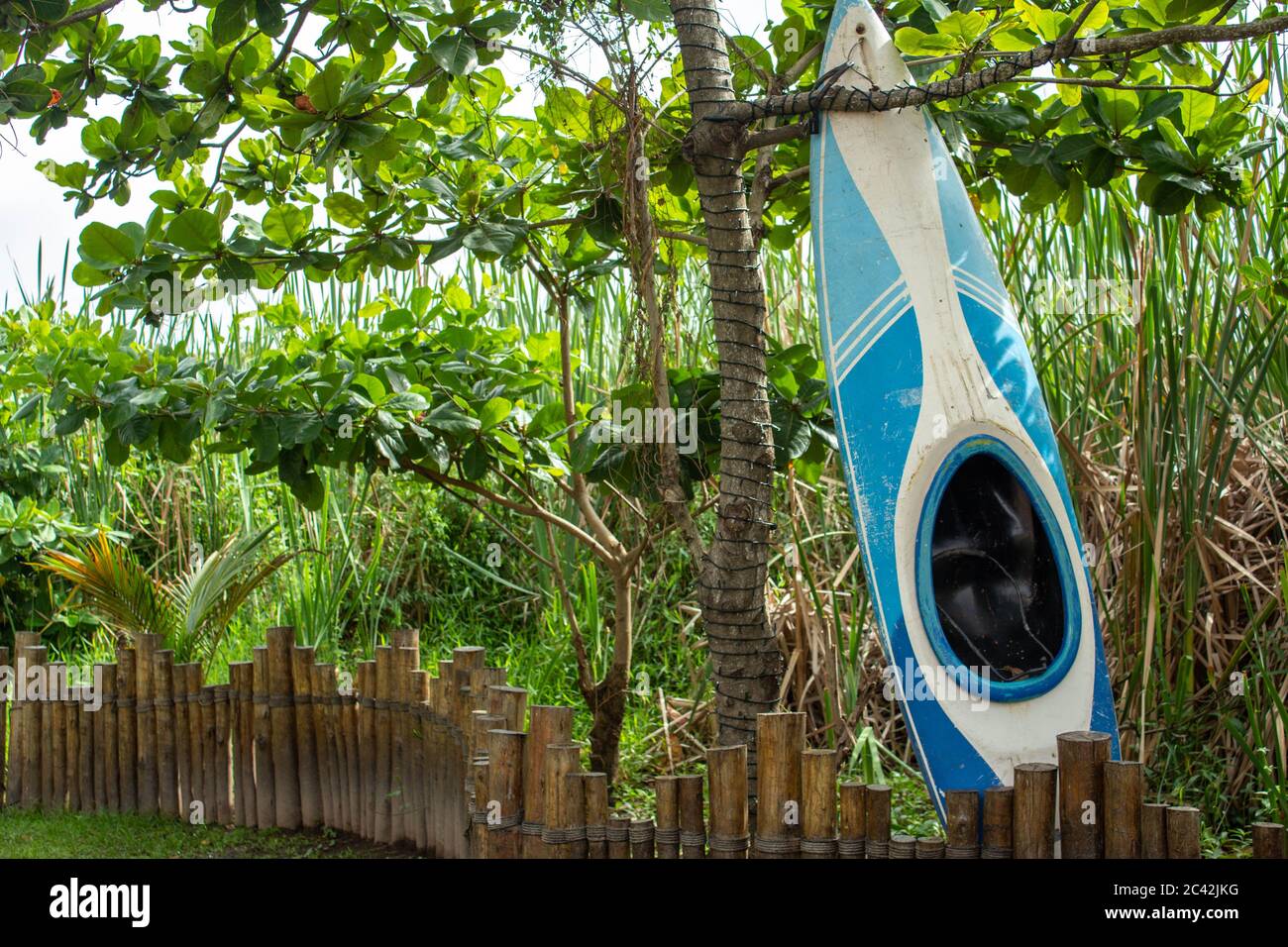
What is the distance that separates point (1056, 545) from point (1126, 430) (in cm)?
142

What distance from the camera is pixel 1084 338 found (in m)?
5.22

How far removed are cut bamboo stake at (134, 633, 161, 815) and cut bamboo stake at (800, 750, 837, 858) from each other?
111 inches

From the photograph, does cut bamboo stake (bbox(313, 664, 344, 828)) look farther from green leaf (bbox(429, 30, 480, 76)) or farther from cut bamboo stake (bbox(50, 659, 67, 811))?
green leaf (bbox(429, 30, 480, 76))

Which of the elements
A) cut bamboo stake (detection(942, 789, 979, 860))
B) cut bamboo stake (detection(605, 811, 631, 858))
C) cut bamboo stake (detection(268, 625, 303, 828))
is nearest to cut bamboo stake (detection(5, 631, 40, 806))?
cut bamboo stake (detection(268, 625, 303, 828))

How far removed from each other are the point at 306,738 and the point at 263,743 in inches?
6.4

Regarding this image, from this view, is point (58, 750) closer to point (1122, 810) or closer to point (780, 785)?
point (780, 785)

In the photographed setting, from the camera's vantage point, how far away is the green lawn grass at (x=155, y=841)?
13.8 feet

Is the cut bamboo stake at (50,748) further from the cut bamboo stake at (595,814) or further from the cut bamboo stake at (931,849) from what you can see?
the cut bamboo stake at (931,849)

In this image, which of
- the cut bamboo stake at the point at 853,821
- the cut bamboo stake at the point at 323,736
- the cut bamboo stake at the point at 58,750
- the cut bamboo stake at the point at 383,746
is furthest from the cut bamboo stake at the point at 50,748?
the cut bamboo stake at the point at 853,821

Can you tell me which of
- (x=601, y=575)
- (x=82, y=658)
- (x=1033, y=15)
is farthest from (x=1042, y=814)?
(x=82, y=658)

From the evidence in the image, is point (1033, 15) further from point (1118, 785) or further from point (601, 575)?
point (601, 575)

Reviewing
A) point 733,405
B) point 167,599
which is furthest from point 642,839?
point 167,599

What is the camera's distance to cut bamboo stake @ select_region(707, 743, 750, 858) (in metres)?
2.85

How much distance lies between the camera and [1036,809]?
2.66 metres
